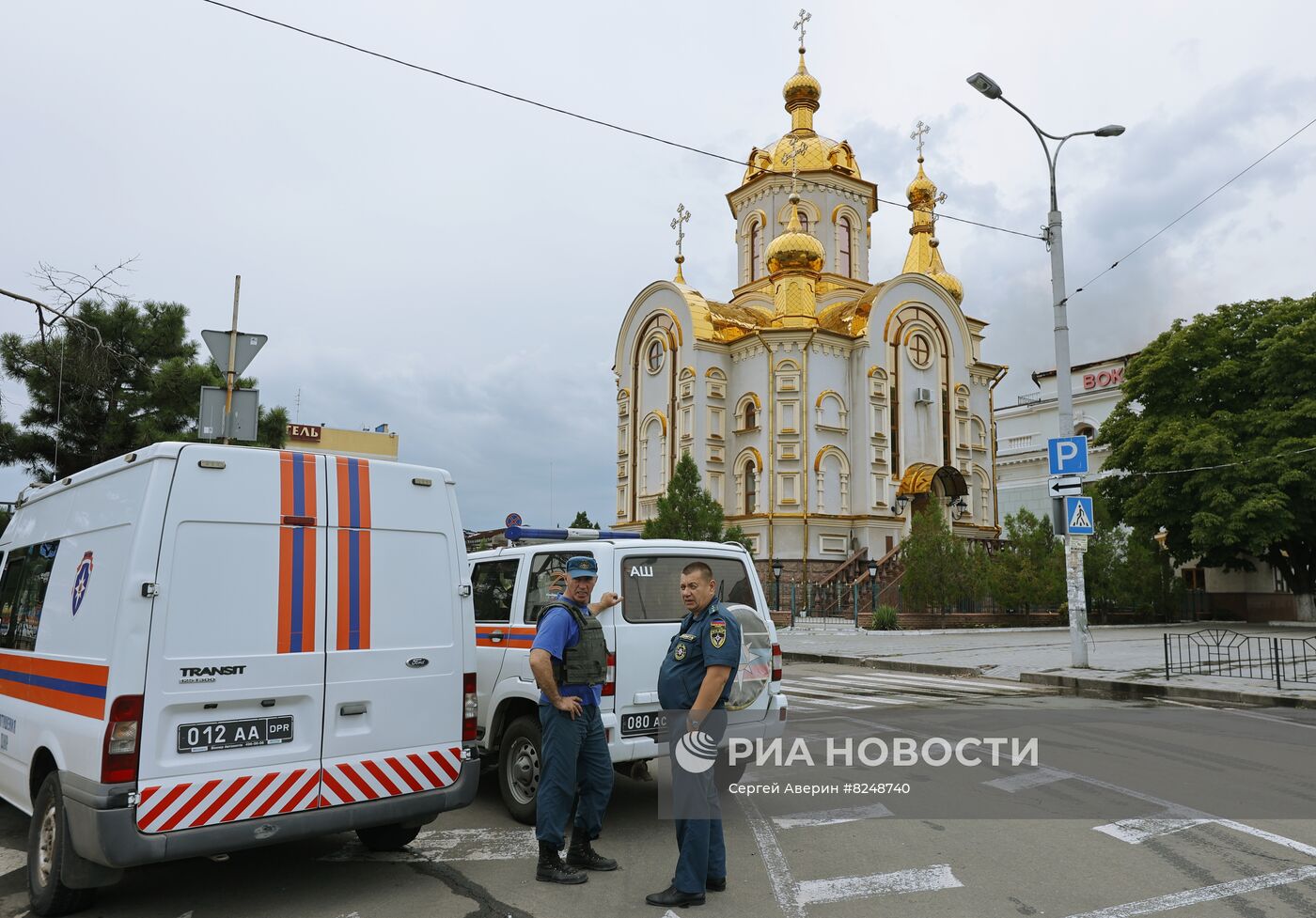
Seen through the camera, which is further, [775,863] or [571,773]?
[775,863]

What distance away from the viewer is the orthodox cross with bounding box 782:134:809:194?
44.7 m

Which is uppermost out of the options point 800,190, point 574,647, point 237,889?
point 800,190

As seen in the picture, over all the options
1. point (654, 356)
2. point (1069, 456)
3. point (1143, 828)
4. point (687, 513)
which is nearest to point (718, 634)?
point (1143, 828)

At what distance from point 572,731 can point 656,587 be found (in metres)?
1.64

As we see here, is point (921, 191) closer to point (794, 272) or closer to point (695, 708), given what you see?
point (794, 272)

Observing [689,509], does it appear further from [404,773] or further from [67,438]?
[404,773]

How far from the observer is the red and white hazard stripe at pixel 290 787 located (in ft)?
15.7

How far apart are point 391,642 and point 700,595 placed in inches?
76.3

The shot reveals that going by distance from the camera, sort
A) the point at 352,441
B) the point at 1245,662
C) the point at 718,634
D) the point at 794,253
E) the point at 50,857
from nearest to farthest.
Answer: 1. the point at 718,634
2. the point at 50,857
3. the point at 1245,662
4. the point at 794,253
5. the point at 352,441

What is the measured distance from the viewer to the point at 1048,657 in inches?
791

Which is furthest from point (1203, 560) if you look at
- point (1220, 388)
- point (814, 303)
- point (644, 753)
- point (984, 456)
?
point (644, 753)

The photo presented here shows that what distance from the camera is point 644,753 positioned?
675 cm

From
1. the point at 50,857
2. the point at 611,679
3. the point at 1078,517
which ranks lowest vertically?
the point at 50,857

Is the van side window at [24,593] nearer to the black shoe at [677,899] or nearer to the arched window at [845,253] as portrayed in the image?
the black shoe at [677,899]
